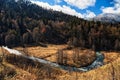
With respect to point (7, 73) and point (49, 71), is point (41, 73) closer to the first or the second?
point (49, 71)

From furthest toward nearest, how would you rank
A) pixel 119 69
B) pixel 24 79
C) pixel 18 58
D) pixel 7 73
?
pixel 18 58 → pixel 7 73 → pixel 24 79 → pixel 119 69

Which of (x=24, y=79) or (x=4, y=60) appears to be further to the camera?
(x=4, y=60)

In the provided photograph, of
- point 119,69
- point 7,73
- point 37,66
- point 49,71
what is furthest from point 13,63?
point 119,69

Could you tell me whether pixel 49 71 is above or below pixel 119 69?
below

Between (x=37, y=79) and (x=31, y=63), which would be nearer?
(x=37, y=79)

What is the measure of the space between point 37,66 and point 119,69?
88146mm

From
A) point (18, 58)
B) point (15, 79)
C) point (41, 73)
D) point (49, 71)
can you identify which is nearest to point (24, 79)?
point (15, 79)

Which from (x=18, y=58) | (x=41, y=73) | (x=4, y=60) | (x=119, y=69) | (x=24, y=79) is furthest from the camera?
(x=18, y=58)

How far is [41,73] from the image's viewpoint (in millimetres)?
158375

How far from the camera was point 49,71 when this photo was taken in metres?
168

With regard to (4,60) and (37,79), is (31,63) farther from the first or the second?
(37,79)

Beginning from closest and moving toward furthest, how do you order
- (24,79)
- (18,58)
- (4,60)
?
(24,79) → (4,60) → (18,58)

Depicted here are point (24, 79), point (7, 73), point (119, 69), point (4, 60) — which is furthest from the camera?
point (4, 60)

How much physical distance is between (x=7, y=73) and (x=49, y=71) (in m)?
36.2
